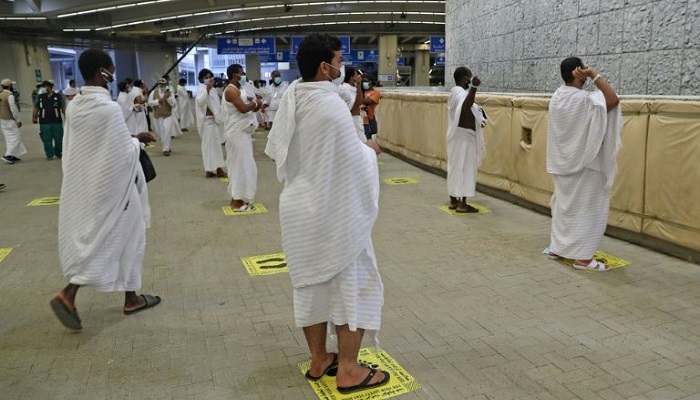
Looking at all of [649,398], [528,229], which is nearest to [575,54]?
[528,229]

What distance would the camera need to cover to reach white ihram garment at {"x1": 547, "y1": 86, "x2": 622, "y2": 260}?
449 centimetres

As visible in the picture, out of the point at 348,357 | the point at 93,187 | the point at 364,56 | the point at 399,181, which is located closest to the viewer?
the point at 348,357

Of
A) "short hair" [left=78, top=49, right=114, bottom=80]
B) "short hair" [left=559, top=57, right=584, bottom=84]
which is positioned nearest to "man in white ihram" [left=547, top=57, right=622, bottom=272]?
"short hair" [left=559, top=57, right=584, bottom=84]

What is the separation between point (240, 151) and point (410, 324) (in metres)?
3.97

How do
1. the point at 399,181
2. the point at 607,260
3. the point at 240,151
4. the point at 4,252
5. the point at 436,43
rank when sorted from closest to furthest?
the point at 607,260 → the point at 4,252 → the point at 240,151 → the point at 399,181 → the point at 436,43

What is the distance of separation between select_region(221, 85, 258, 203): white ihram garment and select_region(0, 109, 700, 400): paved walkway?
1012 millimetres

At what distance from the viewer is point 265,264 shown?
500 cm

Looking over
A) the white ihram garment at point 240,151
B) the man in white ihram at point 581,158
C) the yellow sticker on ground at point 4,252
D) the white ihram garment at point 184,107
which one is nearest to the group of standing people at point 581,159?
the man in white ihram at point 581,158

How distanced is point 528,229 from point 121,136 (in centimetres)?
422

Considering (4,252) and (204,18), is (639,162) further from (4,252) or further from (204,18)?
(204,18)

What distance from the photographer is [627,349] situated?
10.9 feet

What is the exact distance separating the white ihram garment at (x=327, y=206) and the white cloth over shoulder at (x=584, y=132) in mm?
2511

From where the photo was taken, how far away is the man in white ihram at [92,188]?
3570 mm

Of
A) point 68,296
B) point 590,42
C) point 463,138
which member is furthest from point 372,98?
point 68,296
